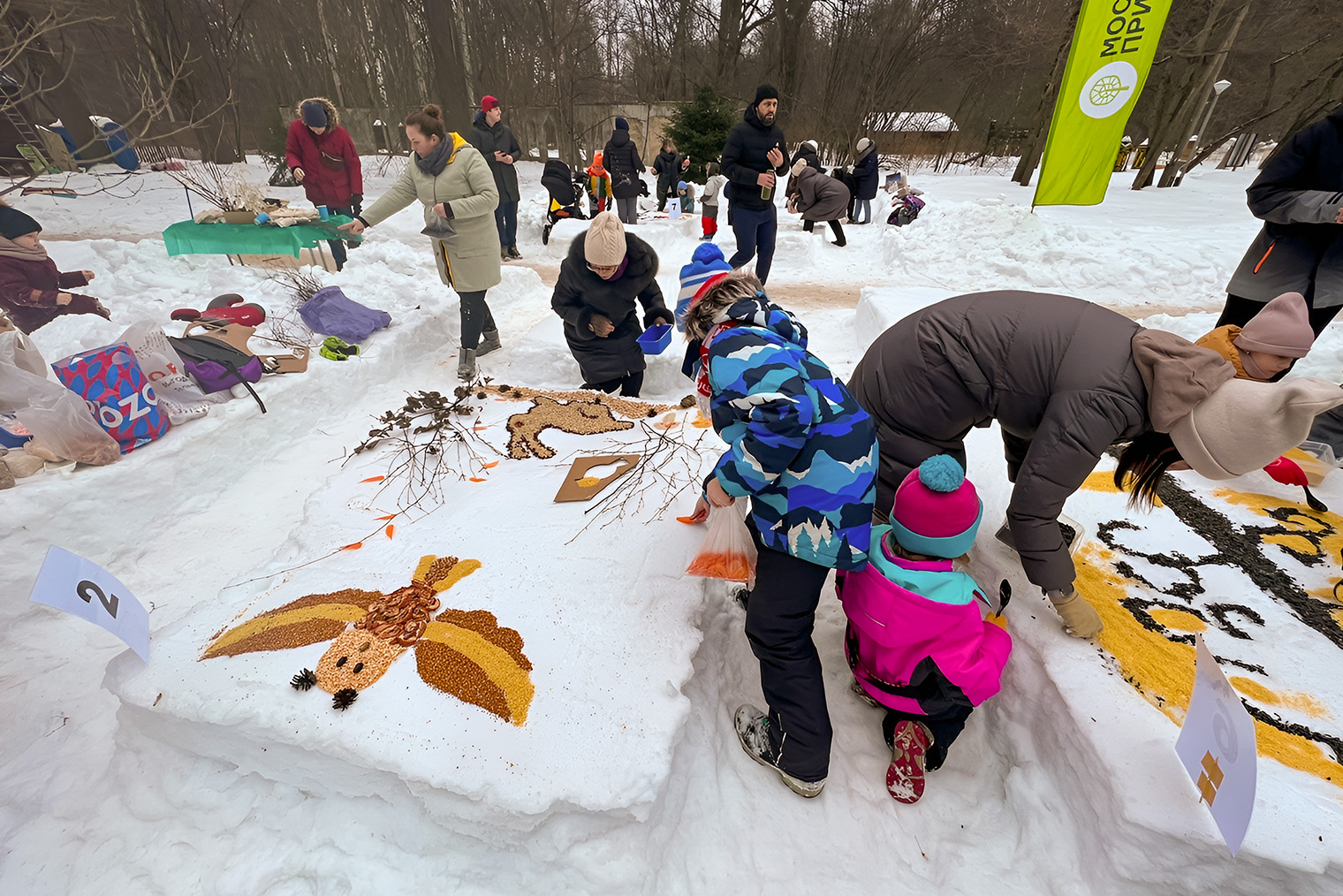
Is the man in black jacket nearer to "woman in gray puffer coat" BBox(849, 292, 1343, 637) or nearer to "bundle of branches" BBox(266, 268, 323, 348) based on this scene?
"bundle of branches" BBox(266, 268, 323, 348)

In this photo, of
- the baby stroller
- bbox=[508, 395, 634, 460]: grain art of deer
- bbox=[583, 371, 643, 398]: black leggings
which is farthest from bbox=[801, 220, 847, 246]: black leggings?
bbox=[508, 395, 634, 460]: grain art of deer

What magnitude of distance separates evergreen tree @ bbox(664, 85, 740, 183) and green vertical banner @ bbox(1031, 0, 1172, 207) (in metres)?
7.16

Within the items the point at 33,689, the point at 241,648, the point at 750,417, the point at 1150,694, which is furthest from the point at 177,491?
the point at 1150,694

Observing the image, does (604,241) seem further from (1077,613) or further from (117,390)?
(1077,613)

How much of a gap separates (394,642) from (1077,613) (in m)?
2.24

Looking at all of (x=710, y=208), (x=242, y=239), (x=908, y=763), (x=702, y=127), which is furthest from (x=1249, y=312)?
(x=702, y=127)

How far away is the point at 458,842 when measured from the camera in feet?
5.13

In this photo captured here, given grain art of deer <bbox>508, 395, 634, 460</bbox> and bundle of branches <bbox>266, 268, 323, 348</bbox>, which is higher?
bundle of branches <bbox>266, 268, 323, 348</bbox>

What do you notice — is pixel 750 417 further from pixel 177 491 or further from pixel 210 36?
pixel 210 36

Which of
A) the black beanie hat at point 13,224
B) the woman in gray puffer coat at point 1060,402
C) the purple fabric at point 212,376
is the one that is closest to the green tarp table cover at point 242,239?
the black beanie hat at point 13,224

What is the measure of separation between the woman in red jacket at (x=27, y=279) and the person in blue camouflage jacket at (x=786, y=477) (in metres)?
5.09

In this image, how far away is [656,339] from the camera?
11.2 ft

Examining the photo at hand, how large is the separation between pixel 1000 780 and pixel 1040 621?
55 centimetres

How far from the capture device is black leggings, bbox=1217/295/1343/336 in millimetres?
2779
